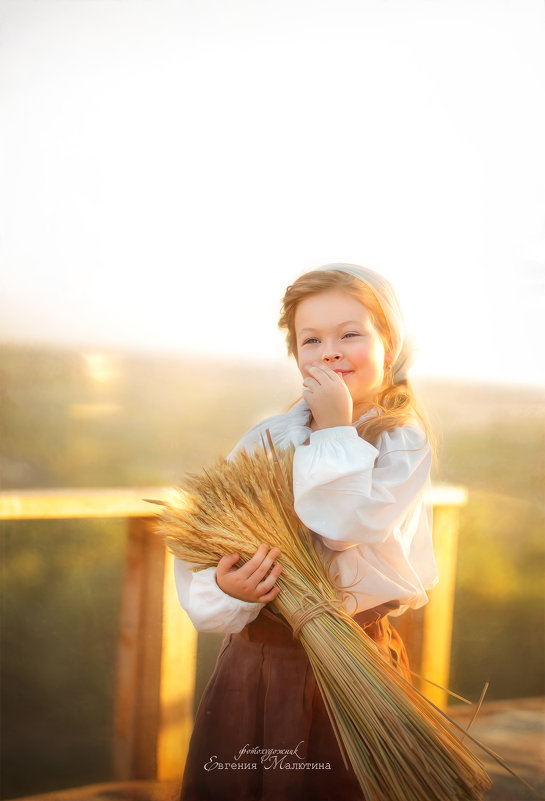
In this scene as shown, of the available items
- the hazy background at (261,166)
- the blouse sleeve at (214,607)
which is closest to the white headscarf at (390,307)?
the hazy background at (261,166)

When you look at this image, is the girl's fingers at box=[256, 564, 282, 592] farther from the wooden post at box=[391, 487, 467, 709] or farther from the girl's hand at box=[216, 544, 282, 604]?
the wooden post at box=[391, 487, 467, 709]

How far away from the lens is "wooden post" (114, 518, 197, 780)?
1.73m

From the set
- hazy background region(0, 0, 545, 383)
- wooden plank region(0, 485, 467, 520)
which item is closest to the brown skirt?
wooden plank region(0, 485, 467, 520)

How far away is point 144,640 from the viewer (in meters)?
1.73

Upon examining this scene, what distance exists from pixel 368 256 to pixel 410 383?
327 millimetres

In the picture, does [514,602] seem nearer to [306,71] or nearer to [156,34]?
[306,71]

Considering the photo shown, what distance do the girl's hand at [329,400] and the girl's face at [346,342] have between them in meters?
0.05

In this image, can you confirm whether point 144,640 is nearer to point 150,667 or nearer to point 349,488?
point 150,667

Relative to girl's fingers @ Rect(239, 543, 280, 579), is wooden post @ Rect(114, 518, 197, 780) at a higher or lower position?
lower

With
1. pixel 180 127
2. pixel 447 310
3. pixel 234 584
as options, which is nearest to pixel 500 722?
pixel 234 584

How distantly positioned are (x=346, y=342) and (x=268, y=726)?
0.86m

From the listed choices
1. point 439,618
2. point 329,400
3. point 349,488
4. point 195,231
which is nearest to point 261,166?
point 195,231

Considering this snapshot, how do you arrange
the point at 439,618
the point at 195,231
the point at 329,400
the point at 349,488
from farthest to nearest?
1. the point at 439,618
2. the point at 195,231
3. the point at 329,400
4. the point at 349,488

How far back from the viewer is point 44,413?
1718 mm
